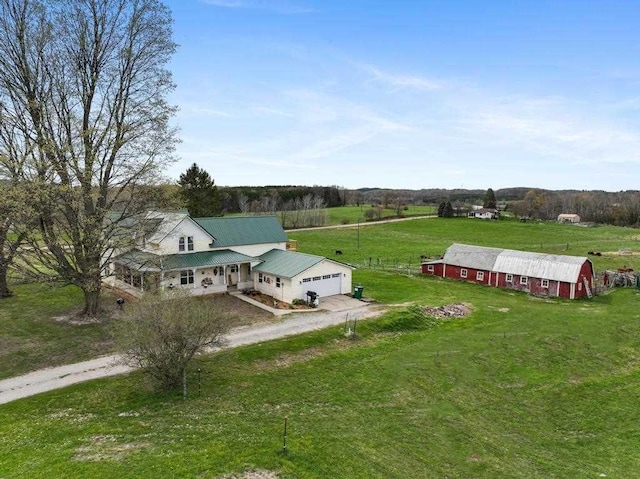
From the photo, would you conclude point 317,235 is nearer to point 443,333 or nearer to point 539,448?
point 443,333

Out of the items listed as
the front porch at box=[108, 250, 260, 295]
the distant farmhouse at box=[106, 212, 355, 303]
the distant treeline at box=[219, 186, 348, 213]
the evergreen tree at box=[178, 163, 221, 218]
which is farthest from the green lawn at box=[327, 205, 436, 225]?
the front porch at box=[108, 250, 260, 295]

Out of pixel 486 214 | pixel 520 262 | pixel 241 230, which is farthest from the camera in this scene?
pixel 486 214

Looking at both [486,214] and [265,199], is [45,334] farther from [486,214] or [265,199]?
[486,214]

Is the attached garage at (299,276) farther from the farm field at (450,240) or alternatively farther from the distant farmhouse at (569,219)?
the distant farmhouse at (569,219)

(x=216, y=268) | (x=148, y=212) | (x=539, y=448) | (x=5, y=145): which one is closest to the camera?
(x=539, y=448)

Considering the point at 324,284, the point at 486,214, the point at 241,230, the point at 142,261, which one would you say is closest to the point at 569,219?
the point at 486,214

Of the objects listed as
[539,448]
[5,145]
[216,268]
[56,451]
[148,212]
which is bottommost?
[539,448]

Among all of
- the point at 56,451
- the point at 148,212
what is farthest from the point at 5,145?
the point at 56,451

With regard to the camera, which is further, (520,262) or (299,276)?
(520,262)
